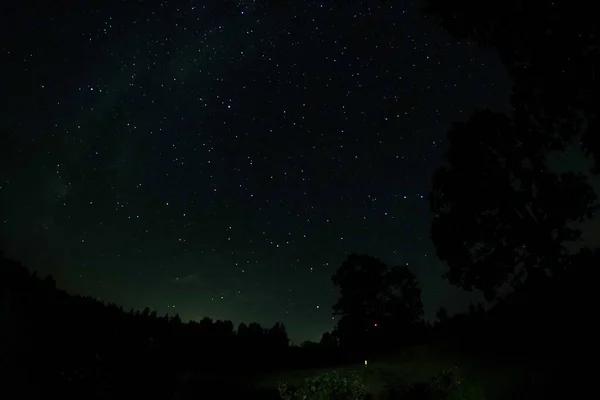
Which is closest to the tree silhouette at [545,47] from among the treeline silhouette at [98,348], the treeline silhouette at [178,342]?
the treeline silhouette at [178,342]

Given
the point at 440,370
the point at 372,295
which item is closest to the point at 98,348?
the point at 440,370

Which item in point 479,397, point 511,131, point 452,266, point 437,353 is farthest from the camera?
point 452,266

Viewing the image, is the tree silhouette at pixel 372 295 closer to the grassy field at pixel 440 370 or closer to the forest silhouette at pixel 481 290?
the forest silhouette at pixel 481 290

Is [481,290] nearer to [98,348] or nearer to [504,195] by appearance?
[504,195]

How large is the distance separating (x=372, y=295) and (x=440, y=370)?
32.1 metres

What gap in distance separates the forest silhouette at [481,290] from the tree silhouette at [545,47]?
29 mm

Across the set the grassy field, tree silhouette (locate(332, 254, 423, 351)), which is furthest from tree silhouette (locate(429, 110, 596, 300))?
tree silhouette (locate(332, 254, 423, 351))

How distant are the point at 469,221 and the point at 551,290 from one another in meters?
4.43

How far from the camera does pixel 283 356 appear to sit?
22625mm

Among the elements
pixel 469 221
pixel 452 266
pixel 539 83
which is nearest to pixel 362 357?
pixel 452 266

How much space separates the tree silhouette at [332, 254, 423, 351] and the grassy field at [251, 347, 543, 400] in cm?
2493

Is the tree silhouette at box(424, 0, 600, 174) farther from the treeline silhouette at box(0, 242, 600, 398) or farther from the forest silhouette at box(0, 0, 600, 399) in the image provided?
the treeline silhouette at box(0, 242, 600, 398)

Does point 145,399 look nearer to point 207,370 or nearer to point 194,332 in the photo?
point 207,370

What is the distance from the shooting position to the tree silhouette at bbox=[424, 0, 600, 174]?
34.7ft
